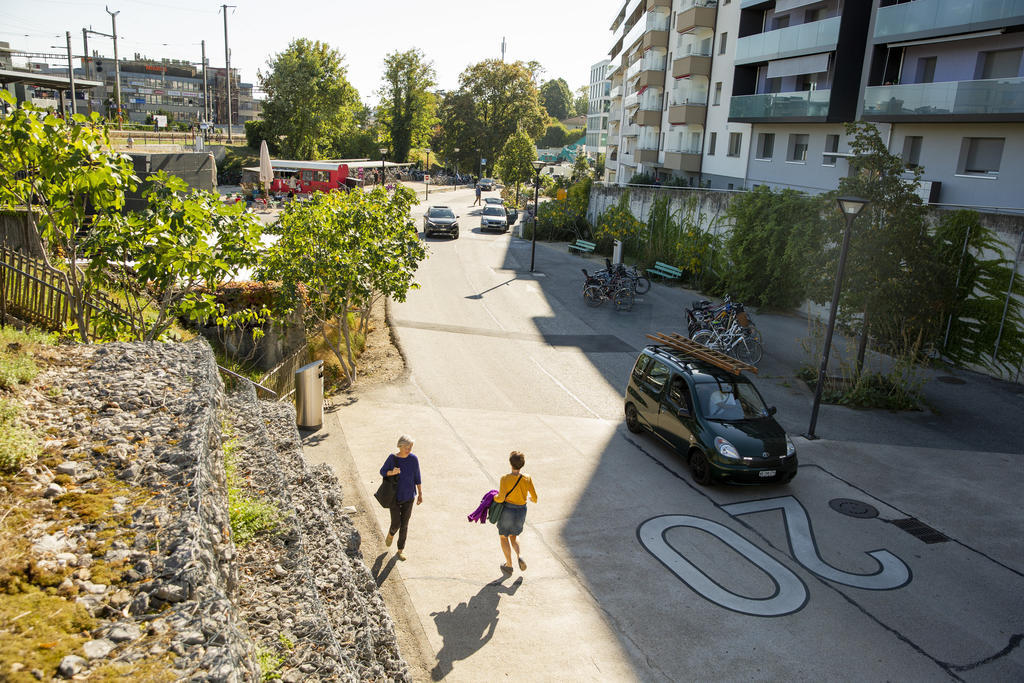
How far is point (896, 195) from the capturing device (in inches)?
595

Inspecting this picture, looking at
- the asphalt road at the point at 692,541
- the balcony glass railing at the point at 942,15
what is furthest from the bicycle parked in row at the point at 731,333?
the balcony glass railing at the point at 942,15

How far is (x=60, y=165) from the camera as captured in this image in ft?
28.1

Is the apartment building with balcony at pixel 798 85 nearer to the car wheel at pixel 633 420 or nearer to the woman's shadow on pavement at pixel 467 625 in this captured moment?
the car wheel at pixel 633 420

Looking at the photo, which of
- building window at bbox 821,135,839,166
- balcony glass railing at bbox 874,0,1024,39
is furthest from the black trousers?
building window at bbox 821,135,839,166

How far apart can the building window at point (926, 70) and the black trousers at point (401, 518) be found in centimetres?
2573

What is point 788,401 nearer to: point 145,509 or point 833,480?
point 833,480

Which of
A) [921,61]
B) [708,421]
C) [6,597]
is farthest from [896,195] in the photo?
[6,597]

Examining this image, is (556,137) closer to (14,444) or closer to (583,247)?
(583,247)

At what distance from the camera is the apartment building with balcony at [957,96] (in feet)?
70.5

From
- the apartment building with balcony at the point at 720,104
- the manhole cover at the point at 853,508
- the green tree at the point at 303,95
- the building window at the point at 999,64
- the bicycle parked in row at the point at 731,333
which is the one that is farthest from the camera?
the green tree at the point at 303,95

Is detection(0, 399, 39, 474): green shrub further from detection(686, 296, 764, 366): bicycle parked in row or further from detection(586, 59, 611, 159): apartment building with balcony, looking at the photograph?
detection(586, 59, 611, 159): apartment building with balcony

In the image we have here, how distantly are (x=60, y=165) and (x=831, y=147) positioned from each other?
96.1 ft

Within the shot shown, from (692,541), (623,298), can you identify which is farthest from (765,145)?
(692,541)

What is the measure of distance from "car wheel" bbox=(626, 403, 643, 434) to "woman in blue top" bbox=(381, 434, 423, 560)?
579cm
